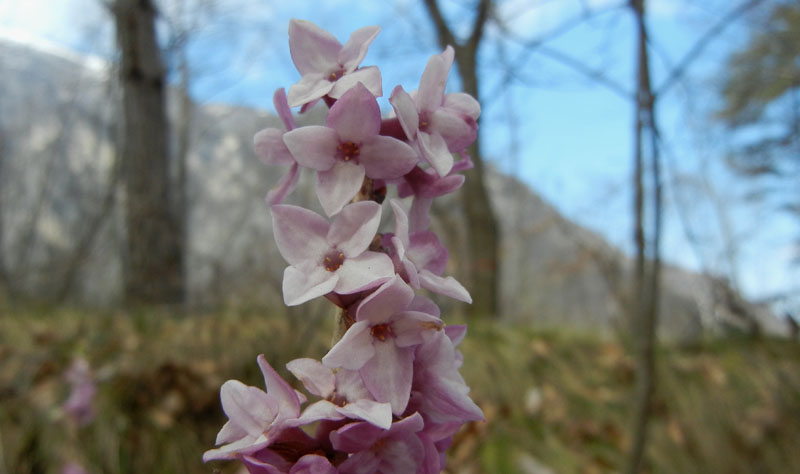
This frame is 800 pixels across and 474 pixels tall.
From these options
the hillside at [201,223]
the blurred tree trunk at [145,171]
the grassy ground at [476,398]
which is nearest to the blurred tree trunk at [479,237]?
the hillside at [201,223]

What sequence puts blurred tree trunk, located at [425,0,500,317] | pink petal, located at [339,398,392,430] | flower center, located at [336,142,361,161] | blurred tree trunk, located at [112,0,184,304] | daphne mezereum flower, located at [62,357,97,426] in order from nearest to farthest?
pink petal, located at [339,398,392,430] < flower center, located at [336,142,361,161] < daphne mezereum flower, located at [62,357,97,426] < blurred tree trunk, located at [112,0,184,304] < blurred tree trunk, located at [425,0,500,317]

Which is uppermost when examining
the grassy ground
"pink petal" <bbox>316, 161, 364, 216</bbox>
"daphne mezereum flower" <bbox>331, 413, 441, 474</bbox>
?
"pink petal" <bbox>316, 161, 364, 216</bbox>

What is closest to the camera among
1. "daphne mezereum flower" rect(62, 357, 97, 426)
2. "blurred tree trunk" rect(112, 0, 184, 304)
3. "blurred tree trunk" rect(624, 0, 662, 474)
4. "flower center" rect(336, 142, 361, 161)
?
"flower center" rect(336, 142, 361, 161)

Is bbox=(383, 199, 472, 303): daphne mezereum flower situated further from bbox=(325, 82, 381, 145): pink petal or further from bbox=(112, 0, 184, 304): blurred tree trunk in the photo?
bbox=(112, 0, 184, 304): blurred tree trunk

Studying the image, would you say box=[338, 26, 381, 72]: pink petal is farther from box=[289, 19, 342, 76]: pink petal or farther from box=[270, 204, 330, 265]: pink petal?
box=[270, 204, 330, 265]: pink petal

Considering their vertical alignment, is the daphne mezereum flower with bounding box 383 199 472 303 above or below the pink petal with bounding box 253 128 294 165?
below

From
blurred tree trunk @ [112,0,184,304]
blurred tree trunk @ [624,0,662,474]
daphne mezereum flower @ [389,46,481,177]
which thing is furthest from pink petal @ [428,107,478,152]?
blurred tree trunk @ [112,0,184,304]

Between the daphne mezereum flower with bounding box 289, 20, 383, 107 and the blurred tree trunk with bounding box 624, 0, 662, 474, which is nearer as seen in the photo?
the daphne mezereum flower with bounding box 289, 20, 383, 107
